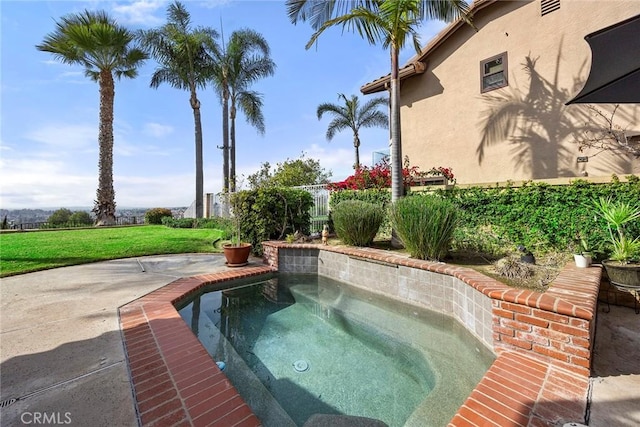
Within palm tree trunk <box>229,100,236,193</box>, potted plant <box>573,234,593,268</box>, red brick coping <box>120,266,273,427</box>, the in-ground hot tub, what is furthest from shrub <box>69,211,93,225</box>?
potted plant <box>573,234,593,268</box>

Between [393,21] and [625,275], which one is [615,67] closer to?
[625,275]

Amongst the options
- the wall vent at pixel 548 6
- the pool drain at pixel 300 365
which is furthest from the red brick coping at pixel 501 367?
the wall vent at pixel 548 6

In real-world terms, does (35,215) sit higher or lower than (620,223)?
higher

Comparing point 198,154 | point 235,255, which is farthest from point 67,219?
point 235,255

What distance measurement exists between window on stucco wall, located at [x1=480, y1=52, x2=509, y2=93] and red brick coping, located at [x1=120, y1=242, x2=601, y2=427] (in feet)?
23.5

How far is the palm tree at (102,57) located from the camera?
48.9 feet

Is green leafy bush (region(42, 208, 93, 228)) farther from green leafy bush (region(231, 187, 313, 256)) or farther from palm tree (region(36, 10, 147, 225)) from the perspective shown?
green leafy bush (region(231, 187, 313, 256))

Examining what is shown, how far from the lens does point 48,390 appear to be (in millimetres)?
2213

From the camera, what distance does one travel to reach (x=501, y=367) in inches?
102

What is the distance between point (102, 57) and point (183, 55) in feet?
14.6

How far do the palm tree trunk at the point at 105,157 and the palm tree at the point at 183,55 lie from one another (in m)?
2.69

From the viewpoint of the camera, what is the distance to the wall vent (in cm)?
735

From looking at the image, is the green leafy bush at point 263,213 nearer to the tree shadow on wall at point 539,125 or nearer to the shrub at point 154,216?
the tree shadow on wall at point 539,125

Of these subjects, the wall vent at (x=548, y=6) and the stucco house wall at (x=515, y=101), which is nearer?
the stucco house wall at (x=515, y=101)
